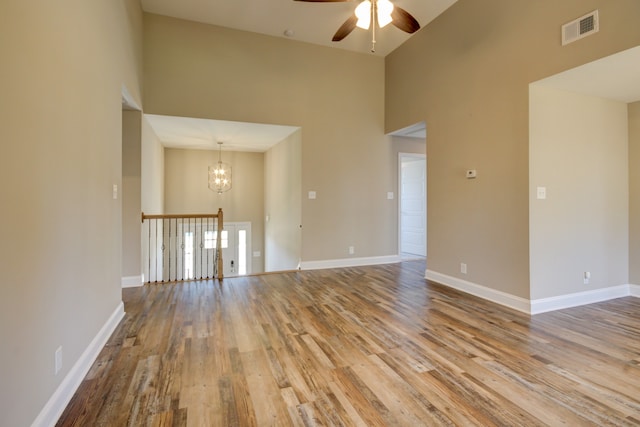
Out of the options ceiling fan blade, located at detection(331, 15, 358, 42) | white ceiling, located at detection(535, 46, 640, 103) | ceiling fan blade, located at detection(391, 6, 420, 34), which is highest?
ceiling fan blade, located at detection(331, 15, 358, 42)

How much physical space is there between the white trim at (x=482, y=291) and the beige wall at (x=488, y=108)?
0.21 feet

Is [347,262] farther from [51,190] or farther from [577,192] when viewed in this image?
[51,190]

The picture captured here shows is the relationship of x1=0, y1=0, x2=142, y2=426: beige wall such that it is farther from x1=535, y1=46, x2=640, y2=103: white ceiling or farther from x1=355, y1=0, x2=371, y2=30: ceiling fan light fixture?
x1=535, y1=46, x2=640, y2=103: white ceiling

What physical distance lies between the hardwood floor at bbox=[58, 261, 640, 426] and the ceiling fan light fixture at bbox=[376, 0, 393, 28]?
2921 millimetres

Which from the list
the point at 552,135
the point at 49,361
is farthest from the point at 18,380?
the point at 552,135

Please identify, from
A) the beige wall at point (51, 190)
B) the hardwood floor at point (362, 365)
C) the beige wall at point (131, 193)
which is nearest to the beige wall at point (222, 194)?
the beige wall at point (131, 193)

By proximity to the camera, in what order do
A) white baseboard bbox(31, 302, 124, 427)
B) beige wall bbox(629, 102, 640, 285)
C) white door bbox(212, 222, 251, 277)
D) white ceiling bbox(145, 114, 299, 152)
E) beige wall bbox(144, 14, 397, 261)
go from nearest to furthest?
1. white baseboard bbox(31, 302, 124, 427)
2. beige wall bbox(629, 102, 640, 285)
3. beige wall bbox(144, 14, 397, 261)
4. white ceiling bbox(145, 114, 299, 152)
5. white door bbox(212, 222, 251, 277)

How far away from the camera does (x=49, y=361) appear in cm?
165

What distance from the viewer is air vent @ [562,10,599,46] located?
2643 millimetres

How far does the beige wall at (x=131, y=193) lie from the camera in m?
4.17

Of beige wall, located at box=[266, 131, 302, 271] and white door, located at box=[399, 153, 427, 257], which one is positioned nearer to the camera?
beige wall, located at box=[266, 131, 302, 271]

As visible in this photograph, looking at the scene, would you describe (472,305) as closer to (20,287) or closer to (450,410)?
(450,410)

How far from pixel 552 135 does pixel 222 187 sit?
7162 mm

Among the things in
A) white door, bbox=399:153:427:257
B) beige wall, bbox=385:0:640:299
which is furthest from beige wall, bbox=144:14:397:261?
white door, bbox=399:153:427:257
